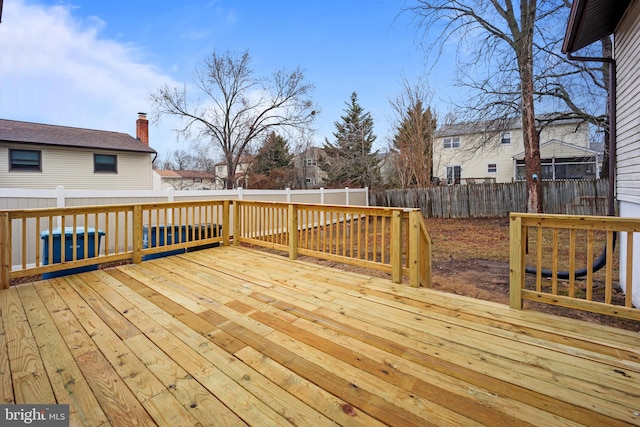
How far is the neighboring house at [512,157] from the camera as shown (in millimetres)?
18297

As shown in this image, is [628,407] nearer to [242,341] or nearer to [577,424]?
[577,424]

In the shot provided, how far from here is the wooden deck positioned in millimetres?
1559

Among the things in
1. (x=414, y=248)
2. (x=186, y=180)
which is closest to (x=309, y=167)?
(x=186, y=180)

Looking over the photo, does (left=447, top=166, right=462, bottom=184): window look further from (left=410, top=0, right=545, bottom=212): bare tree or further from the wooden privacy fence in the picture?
(left=410, top=0, right=545, bottom=212): bare tree

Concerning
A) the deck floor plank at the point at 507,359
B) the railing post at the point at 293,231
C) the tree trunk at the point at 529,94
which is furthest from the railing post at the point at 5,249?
the tree trunk at the point at 529,94

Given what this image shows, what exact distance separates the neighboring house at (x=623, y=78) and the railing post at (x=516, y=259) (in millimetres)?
1779

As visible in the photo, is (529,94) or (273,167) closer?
(529,94)

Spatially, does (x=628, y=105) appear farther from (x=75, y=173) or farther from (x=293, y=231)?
(x=75, y=173)

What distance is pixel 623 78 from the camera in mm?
4062

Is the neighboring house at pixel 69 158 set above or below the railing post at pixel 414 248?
above

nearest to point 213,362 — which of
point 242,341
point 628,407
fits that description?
point 242,341

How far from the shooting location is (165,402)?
63.8 inches

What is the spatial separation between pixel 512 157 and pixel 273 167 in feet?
52.2

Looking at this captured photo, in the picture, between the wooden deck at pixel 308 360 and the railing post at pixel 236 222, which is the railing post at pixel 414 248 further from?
the railing post at pixel 236 222
